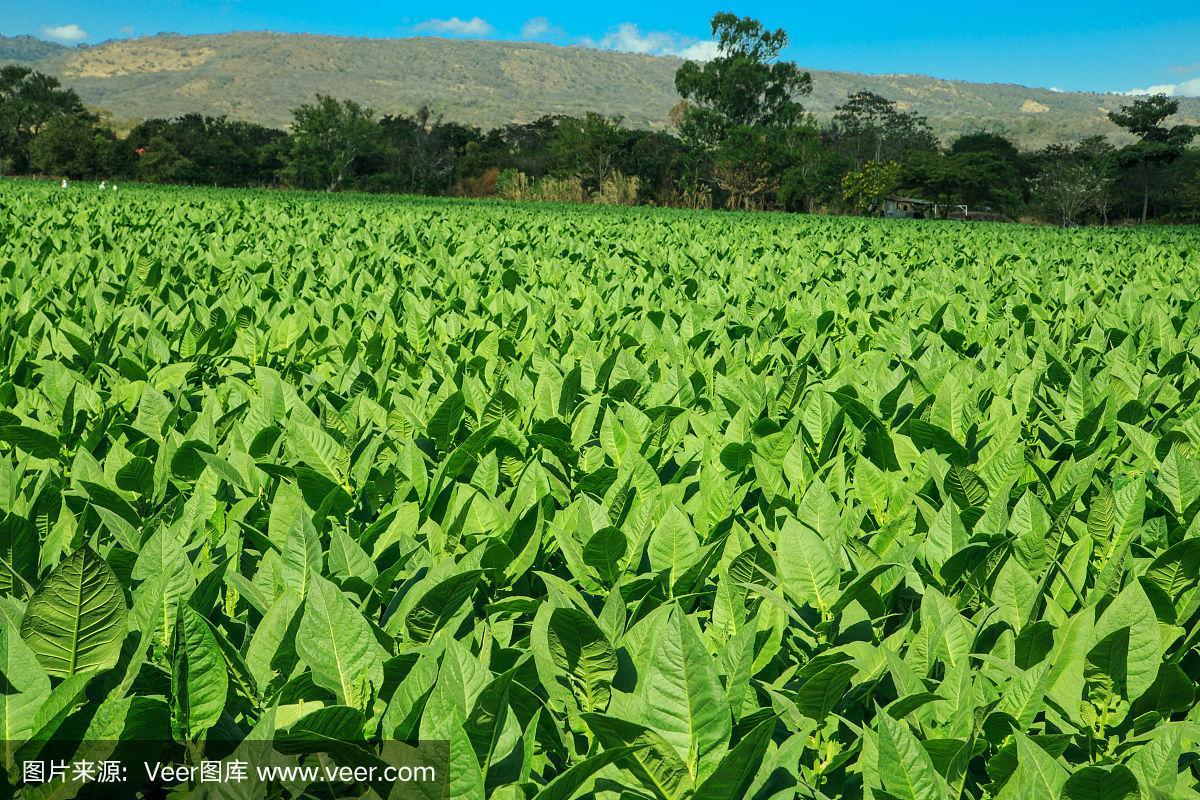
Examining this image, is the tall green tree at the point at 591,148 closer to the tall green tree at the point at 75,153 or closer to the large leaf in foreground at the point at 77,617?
the tall green tree at the point at 75,153

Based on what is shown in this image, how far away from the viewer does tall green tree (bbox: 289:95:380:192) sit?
7562 cm

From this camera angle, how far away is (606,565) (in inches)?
71.6

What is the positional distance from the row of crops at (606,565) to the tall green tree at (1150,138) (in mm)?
79296

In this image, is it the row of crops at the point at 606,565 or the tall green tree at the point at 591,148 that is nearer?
the row of crops at the point at 606,565

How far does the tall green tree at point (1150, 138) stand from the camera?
68181 mm

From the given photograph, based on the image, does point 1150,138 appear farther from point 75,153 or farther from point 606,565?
point 75,153

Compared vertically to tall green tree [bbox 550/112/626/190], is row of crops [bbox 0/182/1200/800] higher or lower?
lower

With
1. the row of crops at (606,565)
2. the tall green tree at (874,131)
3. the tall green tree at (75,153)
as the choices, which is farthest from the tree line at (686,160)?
the row of crops at (606,565)

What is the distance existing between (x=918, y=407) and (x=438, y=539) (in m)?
1.97

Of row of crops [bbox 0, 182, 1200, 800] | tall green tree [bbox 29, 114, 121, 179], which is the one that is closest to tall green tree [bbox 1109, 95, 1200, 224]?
row of crops [bbox 0, 182, 1200, 800]

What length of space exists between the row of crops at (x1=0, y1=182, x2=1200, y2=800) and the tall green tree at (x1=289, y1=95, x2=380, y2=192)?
3077 inches

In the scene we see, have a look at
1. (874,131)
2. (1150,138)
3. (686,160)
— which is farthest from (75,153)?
(874,131)

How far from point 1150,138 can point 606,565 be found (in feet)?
298

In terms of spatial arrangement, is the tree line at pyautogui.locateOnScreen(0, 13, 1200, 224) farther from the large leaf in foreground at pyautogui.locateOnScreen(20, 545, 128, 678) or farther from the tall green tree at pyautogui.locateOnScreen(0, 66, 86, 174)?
the large leaf in foreground at pyautogui.locateOnScreen(20, 545, 128, 678)
